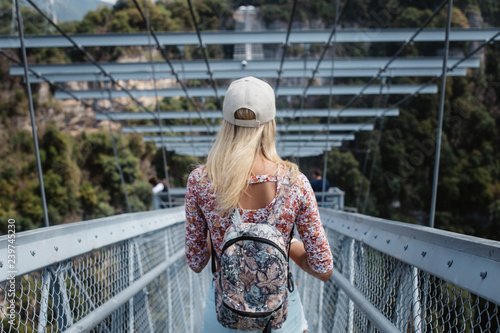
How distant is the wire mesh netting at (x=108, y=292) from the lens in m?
1.22

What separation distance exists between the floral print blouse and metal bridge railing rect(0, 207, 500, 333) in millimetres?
267

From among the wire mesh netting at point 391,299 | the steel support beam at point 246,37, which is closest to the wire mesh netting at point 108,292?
the wire mesh netting at point 391,299

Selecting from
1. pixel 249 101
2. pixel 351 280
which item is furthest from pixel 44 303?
pixel 351 280

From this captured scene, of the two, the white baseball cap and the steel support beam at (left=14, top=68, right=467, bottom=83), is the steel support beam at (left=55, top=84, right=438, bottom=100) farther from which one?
the white baseball cap

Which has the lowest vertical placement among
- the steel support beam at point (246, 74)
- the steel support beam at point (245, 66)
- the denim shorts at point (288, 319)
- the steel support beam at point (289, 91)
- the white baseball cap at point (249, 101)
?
the denim shorts at point (288, 319)

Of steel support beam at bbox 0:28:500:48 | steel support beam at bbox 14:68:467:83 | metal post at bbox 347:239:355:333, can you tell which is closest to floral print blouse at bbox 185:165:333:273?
metal post at bbox 347:239:355:333

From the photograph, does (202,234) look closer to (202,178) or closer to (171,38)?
(202,178)

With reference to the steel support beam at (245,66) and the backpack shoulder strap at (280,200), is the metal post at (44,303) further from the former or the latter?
the steel support beam at (245,66)

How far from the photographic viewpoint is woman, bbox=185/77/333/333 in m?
1.20

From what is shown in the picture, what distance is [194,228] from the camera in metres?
1.32

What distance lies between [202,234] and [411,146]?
47155 mm

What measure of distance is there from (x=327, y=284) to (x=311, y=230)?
5.76ft

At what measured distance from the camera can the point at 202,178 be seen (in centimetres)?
126

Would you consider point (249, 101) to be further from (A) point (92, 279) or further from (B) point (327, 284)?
(B) point (327, 284)
